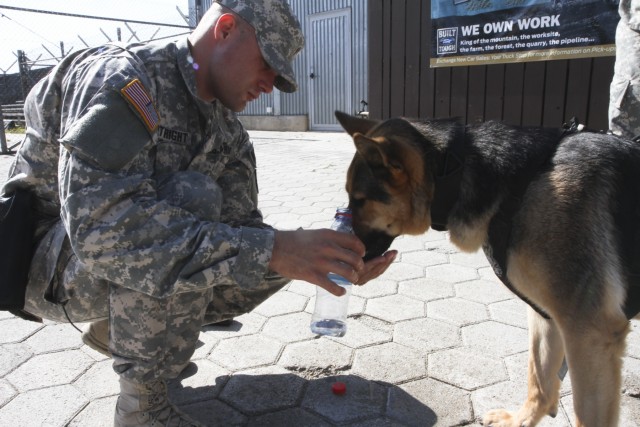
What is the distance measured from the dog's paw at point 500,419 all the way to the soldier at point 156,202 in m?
0.81

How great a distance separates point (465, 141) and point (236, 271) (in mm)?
1194

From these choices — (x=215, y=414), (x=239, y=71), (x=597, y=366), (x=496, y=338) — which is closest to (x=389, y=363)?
(x=496, y=338)

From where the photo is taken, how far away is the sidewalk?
2.22 meters

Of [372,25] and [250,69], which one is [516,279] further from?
[372,25]

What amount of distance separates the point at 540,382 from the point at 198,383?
5.37 feet

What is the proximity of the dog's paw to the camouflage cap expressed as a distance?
5.75 feet

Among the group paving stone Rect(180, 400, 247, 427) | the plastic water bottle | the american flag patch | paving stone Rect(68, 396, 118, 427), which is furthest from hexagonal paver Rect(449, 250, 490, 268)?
the american flag patch

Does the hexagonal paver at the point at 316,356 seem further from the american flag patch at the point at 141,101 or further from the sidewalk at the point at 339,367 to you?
the american flag patch at the point at 141,101

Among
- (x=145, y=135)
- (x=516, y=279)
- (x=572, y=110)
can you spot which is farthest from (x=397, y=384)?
(x=572, y=110)

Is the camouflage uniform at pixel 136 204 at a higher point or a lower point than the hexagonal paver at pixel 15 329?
higher

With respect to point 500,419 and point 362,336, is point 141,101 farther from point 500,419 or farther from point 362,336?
point 500,419

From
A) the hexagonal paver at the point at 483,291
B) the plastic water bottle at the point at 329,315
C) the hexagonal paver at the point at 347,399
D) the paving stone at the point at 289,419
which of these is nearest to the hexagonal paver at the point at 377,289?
the plastic water bottle at the point at 329,315

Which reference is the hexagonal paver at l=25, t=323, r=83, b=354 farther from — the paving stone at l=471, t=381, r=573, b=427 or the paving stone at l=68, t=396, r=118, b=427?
the paving stone at l=471, t=381, r=573, b=427

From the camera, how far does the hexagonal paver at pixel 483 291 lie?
3.38m
